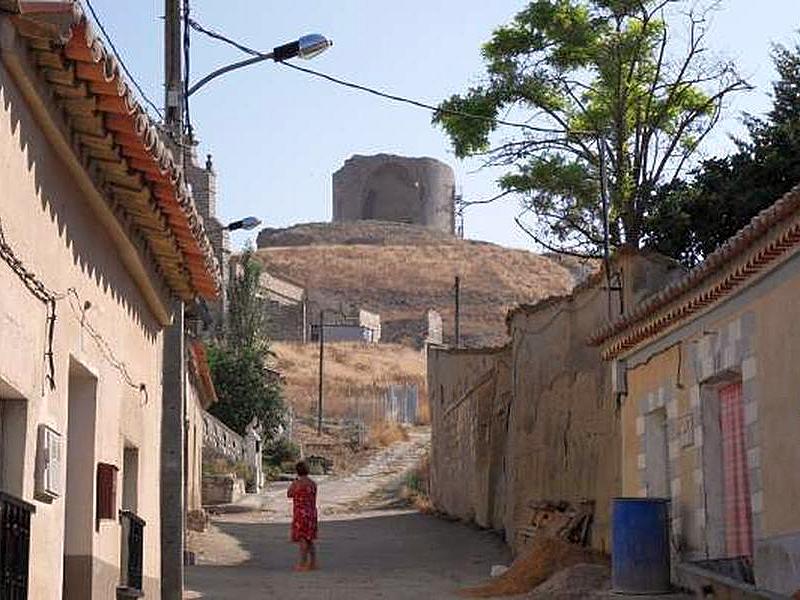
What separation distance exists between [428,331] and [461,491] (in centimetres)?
5414

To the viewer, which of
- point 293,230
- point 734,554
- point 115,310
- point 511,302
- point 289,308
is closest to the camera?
point 115,310

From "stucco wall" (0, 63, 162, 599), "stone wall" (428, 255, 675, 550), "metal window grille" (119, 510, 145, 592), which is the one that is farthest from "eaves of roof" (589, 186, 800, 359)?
"metal window grille" (119, 510, 145, 592)

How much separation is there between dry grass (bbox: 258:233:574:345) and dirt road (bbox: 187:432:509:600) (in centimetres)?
5394

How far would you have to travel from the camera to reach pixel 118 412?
1234 cm

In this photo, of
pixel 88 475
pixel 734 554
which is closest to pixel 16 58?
pixel 88 475

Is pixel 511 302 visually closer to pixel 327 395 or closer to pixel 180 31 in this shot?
pixel 327 395

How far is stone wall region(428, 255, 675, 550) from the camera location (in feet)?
66.0

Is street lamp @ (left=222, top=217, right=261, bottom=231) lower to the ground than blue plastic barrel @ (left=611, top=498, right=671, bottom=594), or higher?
higher

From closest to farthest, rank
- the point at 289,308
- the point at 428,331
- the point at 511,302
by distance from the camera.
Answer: the point at 289,308 → the point at 428,331 → the point at 511,302

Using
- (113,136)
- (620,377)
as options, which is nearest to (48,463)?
(113,136)

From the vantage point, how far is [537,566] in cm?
1870

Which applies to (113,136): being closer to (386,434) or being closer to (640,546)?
(640,546)

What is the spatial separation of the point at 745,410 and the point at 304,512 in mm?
8877

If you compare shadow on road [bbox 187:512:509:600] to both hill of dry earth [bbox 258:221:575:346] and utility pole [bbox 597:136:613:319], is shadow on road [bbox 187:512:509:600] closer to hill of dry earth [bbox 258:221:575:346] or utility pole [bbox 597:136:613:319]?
utility pole [bbox 597:136:613:319]
